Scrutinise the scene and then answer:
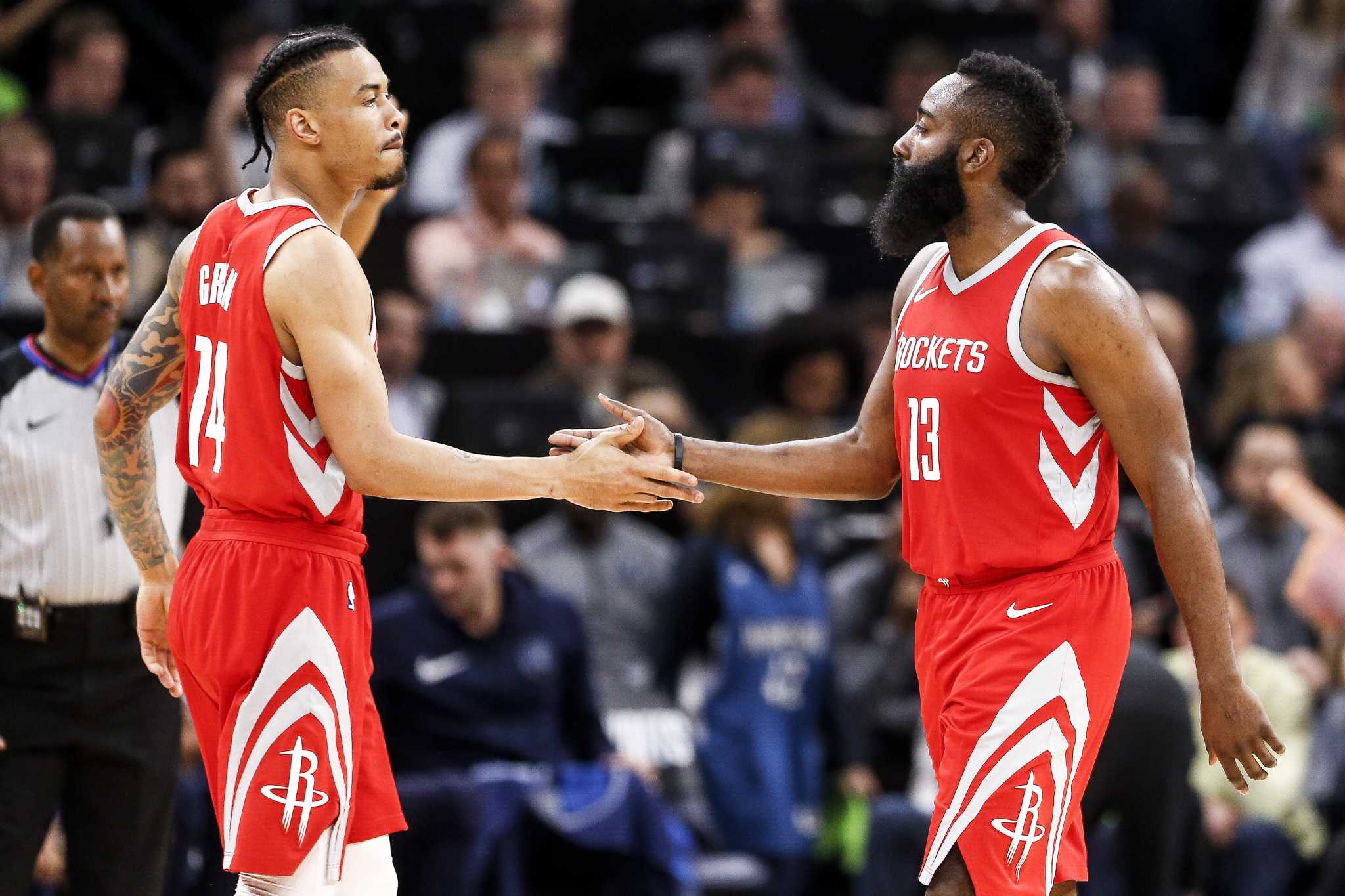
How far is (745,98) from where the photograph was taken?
12.0 meters

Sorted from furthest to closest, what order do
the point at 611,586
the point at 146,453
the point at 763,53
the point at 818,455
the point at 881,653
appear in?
the point at 763,53 < the point at 611,586 < the point at 881,653 < the point at 818,455 < the point at 146,453

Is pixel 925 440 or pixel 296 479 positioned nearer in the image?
pixel 296 479

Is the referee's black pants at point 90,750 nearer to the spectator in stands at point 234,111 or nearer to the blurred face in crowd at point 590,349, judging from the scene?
the blurred face in crowd at point 590,349

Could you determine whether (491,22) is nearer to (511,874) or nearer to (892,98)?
(892,98)

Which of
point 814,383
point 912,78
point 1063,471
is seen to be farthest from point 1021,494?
point 912,78

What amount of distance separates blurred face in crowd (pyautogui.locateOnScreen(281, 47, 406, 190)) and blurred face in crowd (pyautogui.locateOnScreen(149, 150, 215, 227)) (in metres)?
5.24

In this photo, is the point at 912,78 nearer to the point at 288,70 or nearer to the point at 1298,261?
the point at 1298,261

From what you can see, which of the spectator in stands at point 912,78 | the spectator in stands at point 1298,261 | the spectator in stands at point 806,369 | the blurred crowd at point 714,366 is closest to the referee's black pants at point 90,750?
the blurred crowd at point 714,366

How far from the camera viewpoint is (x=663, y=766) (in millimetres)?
8562

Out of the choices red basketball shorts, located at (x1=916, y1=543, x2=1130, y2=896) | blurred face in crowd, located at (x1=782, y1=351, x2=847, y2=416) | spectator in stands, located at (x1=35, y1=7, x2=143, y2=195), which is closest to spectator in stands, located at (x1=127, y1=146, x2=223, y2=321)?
spectator in stands, located at (x1=35, y1=7, x2=143, y2=195)

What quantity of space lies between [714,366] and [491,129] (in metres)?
2.13

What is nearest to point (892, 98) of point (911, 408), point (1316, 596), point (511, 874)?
point (1316, 596)

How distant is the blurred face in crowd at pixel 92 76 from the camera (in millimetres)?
10828

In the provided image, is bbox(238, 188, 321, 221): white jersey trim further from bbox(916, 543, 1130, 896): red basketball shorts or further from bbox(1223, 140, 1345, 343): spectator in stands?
bbox(1223, 140, 1345, 343): spectator in stands
